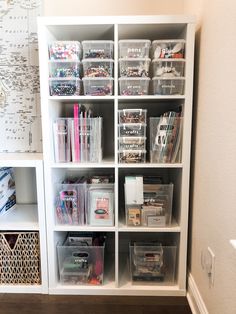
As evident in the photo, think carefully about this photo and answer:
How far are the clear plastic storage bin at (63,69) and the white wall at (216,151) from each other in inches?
24.8

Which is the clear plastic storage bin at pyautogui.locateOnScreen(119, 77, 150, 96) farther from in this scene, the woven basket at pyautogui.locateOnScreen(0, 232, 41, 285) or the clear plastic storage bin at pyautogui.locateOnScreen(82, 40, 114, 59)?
the woven basket at pyautogui.locateOnScreen(0, 232, 41, 285)

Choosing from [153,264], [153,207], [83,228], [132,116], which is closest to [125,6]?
[132,116]

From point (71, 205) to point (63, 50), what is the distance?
2.68 feet

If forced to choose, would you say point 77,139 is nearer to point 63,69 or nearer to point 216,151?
point 63,69

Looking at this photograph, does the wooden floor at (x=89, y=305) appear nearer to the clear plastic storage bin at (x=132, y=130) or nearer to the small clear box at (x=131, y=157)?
the small clear box at (x=131, y=157)

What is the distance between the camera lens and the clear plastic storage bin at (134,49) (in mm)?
1344

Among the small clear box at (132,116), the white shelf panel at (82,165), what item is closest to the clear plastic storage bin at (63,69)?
the small clear box at (132,116)

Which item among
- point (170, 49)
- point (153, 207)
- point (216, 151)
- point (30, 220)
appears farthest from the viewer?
point (30, 220)

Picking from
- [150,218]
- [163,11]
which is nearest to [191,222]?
[150,218]

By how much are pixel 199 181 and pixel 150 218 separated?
337mm

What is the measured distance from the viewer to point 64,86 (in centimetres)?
139

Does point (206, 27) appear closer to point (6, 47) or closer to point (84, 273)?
point (6, 47)

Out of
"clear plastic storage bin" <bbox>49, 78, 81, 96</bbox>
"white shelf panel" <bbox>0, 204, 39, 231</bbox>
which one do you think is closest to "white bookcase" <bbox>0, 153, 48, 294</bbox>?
"white shelf panel" <bbox>0, 204, 39, 231</bbox>

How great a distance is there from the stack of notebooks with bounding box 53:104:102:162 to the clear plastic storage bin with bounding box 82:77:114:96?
0.11 meters
